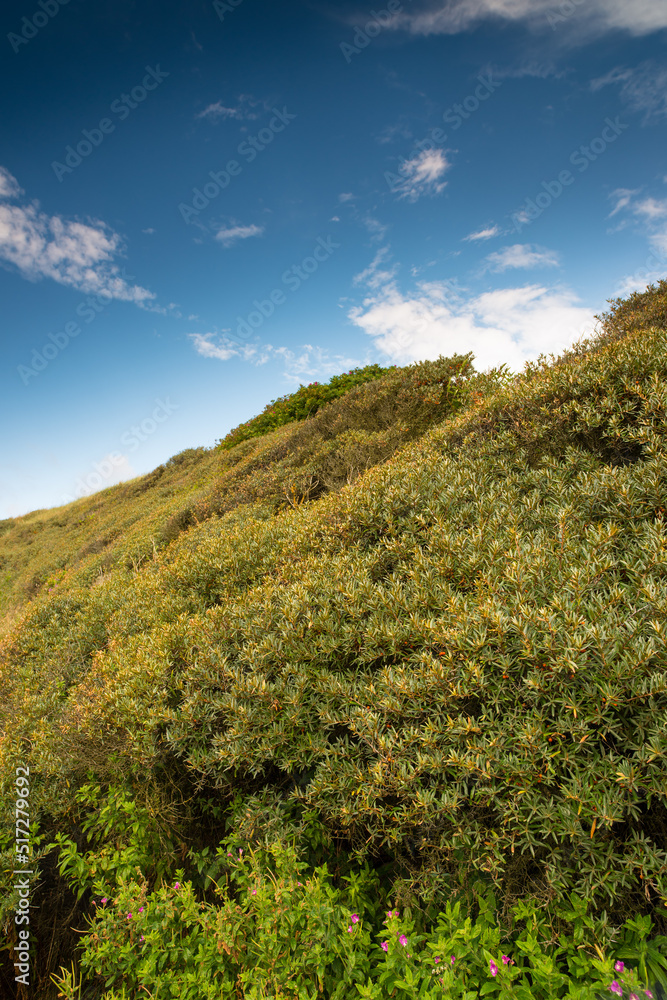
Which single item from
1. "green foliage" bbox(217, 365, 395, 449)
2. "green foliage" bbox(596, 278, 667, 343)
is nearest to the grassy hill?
"green foliage" bbox(596, 278, 667, 343)

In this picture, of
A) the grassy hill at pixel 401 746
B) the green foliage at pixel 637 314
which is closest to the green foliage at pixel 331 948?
the grassy hill at pixel 401 746

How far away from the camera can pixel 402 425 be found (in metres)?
9.52

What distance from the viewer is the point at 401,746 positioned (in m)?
2.79

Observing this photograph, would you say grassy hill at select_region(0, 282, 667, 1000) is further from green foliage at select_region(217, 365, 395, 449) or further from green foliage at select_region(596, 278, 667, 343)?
green foliage at select_region(217, 365, 395, 449)

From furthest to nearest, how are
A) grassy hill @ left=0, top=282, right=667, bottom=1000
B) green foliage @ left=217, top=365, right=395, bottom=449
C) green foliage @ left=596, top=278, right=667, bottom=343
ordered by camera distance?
green foliage @ left=217, top=365, right=395, bottom=449 → green foliage @ left=596, top=278, right=667, bottom=343 → grassy hill @ left=0, top=282, right=667, bottom=1000

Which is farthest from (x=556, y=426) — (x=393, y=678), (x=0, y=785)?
(x=0, y=785)

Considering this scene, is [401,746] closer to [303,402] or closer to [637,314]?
[637,314]

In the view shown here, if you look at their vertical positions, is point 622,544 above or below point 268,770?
above

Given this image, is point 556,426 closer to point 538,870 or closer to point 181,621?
point 538,870

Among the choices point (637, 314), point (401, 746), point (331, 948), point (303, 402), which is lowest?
point (331, 948)

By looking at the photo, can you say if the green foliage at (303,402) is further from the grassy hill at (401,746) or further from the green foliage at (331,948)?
the green foliage at (331,948)

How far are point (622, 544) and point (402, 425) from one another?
6.44 meters

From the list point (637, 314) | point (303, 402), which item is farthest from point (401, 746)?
point (303, 402)

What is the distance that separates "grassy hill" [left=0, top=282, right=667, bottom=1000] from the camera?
2.38 meters
